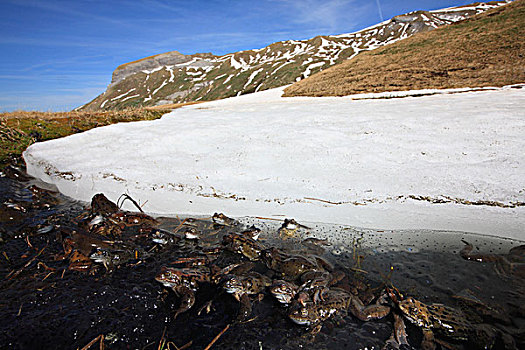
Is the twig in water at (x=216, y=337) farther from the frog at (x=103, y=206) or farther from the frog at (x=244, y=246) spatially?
the frog at (x=103, y=206)

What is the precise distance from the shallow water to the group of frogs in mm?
74

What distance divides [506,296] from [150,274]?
4.27m

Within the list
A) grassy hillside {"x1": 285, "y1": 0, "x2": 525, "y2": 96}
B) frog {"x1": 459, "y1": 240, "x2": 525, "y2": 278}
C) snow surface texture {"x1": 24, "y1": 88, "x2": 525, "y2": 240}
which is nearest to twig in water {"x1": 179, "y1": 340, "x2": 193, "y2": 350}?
snow surface texture {"x1": 24, "y1": 88, "x2": 525, "y2": 240}

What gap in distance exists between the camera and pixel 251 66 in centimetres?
10988

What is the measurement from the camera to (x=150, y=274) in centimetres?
326

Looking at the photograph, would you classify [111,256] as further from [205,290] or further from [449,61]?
[449,61]

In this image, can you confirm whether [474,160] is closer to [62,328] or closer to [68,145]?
[62,328]

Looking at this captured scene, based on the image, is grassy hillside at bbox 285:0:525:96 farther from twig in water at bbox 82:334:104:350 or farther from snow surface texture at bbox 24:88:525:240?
twig in water at bbox 82:334:104:350

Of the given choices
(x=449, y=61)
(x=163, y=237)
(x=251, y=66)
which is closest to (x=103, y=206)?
(x=163, y=237)

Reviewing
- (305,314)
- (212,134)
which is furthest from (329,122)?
(305,314)

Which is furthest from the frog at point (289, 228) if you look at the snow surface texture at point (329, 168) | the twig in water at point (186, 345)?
the twig in water at point (186, 345)

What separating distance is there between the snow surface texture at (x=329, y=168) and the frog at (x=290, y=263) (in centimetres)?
138

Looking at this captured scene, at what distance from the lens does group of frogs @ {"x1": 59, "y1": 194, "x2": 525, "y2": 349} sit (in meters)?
2.40

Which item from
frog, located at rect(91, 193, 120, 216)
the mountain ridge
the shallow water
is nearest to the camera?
the shallow water
